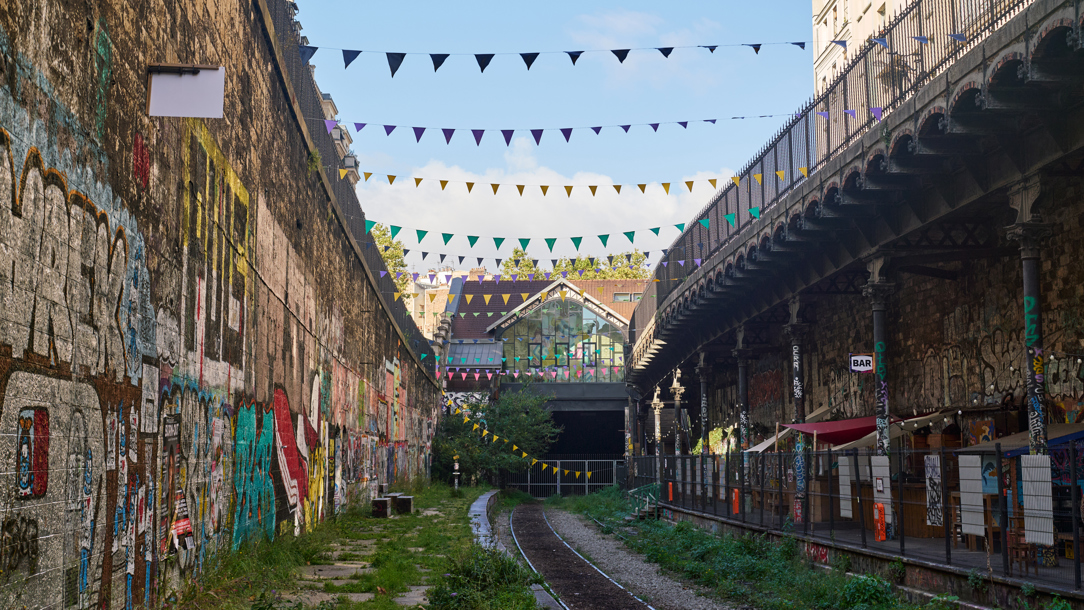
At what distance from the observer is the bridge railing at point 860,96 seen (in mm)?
12172

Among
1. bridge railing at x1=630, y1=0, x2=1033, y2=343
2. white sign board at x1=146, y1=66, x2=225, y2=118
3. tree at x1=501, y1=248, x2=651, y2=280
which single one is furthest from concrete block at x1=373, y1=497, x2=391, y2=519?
tree at x1=501, y1=248, x2=651, y2=280

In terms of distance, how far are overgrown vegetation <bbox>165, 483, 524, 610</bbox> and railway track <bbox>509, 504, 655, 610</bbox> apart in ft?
4.60

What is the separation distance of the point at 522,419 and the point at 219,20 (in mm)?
40971

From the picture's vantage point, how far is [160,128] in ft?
28.4

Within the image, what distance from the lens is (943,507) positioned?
484 inches

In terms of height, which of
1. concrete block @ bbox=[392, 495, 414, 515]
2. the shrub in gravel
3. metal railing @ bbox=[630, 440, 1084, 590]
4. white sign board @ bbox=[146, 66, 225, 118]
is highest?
white sign board @ bbox=[146, 66, 225, 118]

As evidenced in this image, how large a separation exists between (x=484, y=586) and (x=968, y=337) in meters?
10.3

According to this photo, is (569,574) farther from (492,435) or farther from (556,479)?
(556,479)

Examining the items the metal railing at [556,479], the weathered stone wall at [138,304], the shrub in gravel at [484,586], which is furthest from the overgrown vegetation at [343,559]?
the metal railing at [556,479]

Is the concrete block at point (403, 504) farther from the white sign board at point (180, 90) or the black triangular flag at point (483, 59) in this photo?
the white sign board at point (180, 90)

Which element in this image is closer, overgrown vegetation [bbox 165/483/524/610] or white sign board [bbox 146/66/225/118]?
white sign board [bbox 146/66/225/118]

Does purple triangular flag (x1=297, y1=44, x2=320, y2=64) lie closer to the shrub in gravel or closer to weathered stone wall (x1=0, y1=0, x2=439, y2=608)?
weathered stone wall (x1=0, y1=0, x2=439, y2=608)

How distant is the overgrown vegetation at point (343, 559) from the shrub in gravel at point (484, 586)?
0.12 feet

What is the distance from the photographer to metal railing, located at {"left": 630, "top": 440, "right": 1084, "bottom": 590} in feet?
35.2
